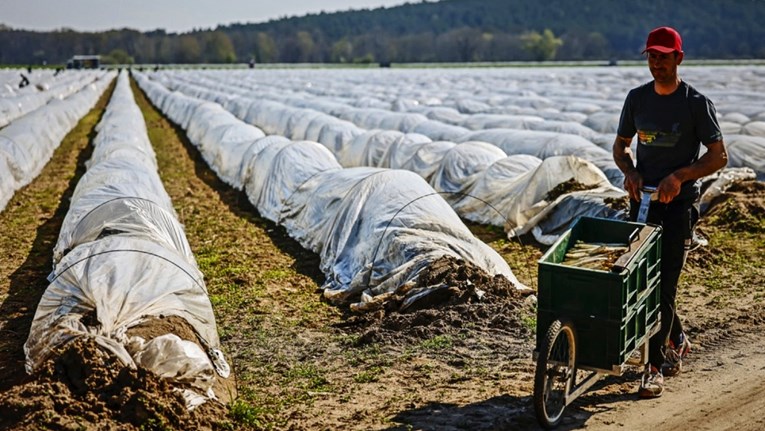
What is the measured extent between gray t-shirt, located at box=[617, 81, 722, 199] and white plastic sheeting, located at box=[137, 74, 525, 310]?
3.07m

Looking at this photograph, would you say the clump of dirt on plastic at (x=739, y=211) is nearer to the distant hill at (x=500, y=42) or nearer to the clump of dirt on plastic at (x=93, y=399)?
the clump of dirt on plastic at (x=93, y=399)

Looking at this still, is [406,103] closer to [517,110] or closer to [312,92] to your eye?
[517,110]

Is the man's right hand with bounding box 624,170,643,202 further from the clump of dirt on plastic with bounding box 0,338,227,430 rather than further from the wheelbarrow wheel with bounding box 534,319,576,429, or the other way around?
the clump of dirt on plastic with bounding box 0,338,227,430

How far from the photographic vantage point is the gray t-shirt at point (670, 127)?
550 cm

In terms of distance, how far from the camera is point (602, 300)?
5043 millimetres

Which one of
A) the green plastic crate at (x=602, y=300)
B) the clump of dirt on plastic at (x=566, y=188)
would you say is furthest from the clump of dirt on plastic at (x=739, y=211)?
the green plastic crate at (x=602, y=300)

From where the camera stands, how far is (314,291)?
9461mm

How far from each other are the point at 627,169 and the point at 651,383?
1.47 metres

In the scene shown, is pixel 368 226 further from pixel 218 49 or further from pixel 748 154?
pixel 218 49

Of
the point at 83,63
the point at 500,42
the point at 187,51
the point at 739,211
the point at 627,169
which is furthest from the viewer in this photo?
the point at 187,51

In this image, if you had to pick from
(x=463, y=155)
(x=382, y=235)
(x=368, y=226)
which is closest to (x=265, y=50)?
(x=463, y=155)

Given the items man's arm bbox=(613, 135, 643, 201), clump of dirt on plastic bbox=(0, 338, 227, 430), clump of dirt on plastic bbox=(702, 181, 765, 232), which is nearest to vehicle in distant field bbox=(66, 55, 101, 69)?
clump of dirt on plastic bbox=(702, 181, 765, 232)

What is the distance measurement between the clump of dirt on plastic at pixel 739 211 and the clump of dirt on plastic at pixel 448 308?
189 inches

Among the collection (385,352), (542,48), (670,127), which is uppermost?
(670,127)
